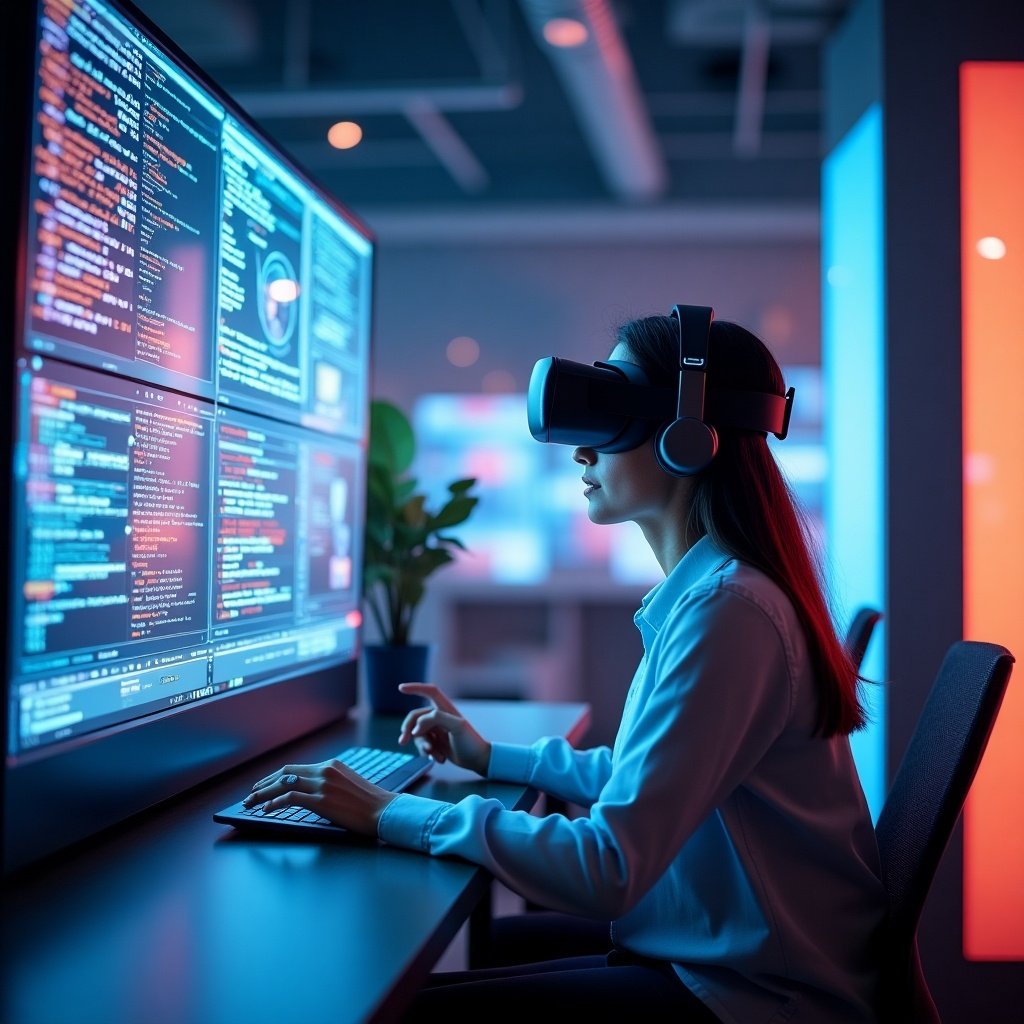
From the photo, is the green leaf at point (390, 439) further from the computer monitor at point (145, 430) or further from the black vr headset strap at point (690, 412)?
the black vr headset strap at point (690, 412)

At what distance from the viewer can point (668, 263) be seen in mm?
5742

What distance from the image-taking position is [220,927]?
0.92 metres

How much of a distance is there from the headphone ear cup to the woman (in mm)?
58

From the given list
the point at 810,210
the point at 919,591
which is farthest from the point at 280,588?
the point at 810,210

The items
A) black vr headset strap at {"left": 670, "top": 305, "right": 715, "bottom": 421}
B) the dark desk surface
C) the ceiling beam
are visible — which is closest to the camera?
the dark desk surface

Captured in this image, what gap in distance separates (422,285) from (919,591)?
4.19m

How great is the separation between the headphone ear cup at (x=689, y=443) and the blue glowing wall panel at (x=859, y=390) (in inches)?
45.5

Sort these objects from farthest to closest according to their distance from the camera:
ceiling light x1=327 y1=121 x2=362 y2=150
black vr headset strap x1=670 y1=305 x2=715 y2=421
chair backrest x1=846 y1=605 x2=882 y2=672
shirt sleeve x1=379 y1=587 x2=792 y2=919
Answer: ceiling light x1=327 y1=121 x2=362 y2=150 < chair backrest x1=846 y1=605 x2=882 y2=672 < black vr headset strap x1=670 y1=305 x2=715 y2=421 < shirt sleeve x1=379 y1=587 x2=792 y2=919

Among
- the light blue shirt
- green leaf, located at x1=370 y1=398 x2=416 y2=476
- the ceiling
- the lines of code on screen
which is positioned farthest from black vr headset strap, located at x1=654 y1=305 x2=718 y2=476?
the ceiling

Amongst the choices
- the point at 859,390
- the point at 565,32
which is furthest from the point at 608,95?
the point at 859,390

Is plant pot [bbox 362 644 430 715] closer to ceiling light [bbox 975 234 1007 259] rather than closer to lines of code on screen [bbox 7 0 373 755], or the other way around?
lines of code on screen [bbox 7 0 373 755]

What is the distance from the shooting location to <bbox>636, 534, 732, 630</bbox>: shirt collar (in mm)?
1188

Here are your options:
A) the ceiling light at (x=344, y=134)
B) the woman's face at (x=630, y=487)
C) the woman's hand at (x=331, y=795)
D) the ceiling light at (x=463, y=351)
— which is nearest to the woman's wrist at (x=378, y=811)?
the woman's hand at (x=331, y=795)

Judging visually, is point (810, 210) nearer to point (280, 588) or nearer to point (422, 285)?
point (422, 285)
